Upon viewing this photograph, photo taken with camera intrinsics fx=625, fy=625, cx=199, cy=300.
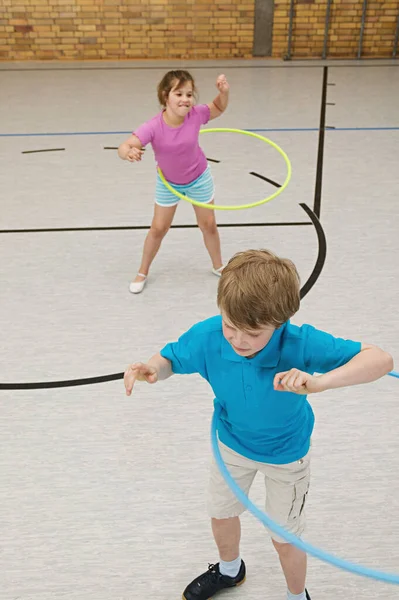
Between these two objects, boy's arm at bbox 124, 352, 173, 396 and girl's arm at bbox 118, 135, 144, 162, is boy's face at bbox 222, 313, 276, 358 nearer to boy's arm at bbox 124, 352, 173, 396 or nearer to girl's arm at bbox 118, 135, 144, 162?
boy's arm at bbox 124, 352, 173, 396

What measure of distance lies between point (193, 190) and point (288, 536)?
2.05m

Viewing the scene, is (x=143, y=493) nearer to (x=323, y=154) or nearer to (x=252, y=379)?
(x=252, y=379)

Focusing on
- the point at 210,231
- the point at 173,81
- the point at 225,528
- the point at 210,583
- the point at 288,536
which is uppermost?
the point at 173,81

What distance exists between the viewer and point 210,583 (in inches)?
69.6

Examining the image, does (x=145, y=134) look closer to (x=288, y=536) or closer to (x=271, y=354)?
(x=271, y=354)

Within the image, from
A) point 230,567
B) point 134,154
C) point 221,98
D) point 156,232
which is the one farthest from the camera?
A: point 156,232

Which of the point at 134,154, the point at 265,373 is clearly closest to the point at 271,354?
the point at 265,373

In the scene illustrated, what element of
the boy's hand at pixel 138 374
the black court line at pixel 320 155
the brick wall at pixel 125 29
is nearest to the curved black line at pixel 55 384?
the boy's hand at pixel 138 374

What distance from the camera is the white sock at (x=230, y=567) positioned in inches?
69.1

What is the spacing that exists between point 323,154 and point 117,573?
13.0ft

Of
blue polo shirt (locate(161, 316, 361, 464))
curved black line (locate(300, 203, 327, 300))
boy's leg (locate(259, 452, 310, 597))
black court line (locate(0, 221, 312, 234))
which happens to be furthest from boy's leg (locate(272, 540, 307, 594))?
black court line (locate(0, 221, 312, 234))

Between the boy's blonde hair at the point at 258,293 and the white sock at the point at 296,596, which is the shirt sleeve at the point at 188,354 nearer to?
the boy's blonde hair at the point at 258,293

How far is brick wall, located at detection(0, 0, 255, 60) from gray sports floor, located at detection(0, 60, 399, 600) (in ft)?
8.46

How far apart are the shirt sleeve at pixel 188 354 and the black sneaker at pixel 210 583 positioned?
2.30ft
